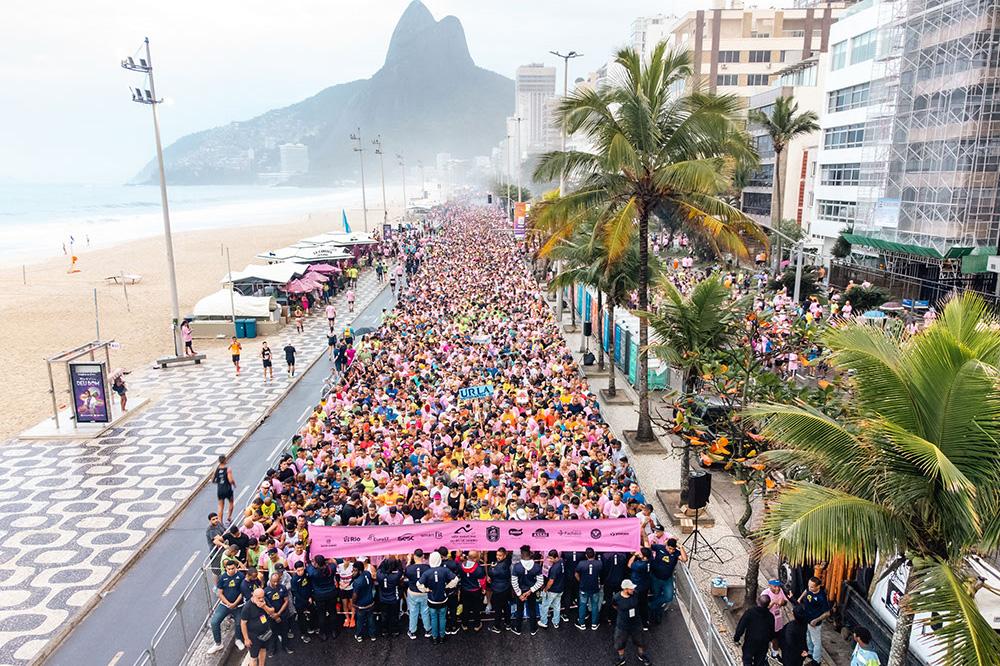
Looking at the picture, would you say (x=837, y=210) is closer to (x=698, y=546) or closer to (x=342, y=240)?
(x=342, y=240)

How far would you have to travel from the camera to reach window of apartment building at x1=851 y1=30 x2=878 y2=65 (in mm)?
42334

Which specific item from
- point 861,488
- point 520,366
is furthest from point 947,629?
point 520,366

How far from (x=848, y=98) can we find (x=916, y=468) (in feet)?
158

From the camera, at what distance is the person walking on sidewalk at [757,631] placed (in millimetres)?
8492

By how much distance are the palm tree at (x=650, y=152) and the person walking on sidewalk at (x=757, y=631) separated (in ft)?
21.8

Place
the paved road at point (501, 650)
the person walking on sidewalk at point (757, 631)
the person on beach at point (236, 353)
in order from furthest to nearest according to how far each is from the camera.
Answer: the person on beach at point (236, 353) → the paved road at point (501, 650) → the person walking on sidewalk at point (757, 631)

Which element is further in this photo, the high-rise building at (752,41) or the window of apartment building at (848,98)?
the high-rise building at (752,41)

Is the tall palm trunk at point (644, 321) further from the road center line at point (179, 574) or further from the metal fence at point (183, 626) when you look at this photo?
the road center line at point (179, 574)

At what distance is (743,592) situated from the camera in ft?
35.8

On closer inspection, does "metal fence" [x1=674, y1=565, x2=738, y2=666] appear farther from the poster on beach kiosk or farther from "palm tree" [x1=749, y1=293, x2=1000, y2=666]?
the poster on beach kiosk

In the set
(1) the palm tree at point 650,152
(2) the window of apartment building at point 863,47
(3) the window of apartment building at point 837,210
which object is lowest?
(3) the window of apartment building at point 837,210

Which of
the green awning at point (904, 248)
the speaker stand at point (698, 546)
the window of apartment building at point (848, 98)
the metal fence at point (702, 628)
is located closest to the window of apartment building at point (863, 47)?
the window of apartment building at point (848, 98)

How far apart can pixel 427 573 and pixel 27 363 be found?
80.6ft

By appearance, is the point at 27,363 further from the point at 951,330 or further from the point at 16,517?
the point at 951,330
